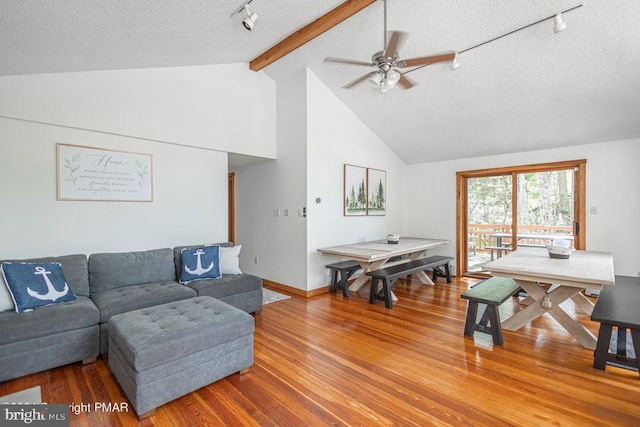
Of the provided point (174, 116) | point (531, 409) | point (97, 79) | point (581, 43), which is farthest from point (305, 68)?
point (531, 409)

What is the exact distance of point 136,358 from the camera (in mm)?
1736

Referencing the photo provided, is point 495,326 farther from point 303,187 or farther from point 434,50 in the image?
point 434,50

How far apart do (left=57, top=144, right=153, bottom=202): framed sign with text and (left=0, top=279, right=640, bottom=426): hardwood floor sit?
67.9 inches

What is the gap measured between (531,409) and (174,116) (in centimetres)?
431

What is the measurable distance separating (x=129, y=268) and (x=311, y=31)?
3144 mm

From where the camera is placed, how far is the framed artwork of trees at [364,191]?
4.93 metres

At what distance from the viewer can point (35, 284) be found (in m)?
2.37

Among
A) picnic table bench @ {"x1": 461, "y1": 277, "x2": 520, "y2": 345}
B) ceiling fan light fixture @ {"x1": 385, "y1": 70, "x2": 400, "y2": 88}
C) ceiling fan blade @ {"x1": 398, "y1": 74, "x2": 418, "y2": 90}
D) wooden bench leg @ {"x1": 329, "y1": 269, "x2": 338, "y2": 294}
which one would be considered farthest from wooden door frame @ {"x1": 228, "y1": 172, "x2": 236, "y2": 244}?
picnic table bench @ {"x1": 461, "y1": 277, "x2": 520, "y2": 345}

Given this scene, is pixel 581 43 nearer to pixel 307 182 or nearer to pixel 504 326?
pixel 504 326

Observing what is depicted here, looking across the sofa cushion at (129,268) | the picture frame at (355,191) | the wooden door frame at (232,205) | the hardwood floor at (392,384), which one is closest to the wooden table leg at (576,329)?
the hardwood floor at (392,384)

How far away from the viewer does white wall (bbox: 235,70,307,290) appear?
437cm

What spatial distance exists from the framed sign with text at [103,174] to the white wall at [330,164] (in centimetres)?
204

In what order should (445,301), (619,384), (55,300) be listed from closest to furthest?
(619,384), (55,300), (445,301)

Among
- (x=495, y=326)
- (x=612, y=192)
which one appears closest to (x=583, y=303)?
(x=495, y=326)
